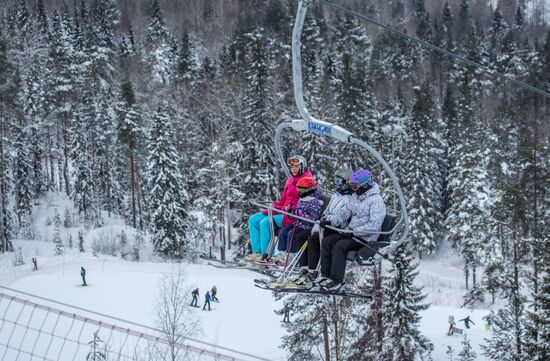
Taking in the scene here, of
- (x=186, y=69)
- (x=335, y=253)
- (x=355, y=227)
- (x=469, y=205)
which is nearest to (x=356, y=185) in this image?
(x=355, y=227)

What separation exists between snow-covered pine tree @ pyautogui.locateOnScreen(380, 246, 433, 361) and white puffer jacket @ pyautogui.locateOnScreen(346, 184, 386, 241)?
47.0 ft

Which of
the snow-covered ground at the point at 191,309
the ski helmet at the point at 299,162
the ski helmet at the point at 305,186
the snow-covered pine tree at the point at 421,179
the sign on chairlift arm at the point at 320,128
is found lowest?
the snow-covered ground at the point at 191,309

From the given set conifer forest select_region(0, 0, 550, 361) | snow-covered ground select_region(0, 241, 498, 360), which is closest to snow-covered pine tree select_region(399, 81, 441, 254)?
conifer forest select_region(0, 0, 550, 361)

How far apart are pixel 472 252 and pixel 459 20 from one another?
2749 inches

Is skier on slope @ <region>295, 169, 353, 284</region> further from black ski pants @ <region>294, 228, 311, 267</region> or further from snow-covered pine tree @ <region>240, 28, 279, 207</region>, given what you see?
snow-covered pine tree @ <region>240, 28, 279, 207</region>

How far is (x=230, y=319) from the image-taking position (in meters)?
27.5

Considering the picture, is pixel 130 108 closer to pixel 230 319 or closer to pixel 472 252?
pixel 230 319

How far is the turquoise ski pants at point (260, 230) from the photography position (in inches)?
365

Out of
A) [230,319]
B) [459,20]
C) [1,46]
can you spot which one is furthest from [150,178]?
[459,20]

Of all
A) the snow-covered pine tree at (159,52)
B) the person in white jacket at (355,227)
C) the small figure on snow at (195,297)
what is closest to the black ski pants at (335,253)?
the person in white jacket at (355,227)

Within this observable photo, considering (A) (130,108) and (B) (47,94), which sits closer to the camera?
(A) (130,108)

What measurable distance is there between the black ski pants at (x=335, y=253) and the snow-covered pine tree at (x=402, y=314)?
1424cm

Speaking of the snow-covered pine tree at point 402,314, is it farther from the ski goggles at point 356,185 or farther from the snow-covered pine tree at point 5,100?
the snow-covered pine tree at point 5,100

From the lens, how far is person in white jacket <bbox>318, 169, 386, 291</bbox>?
7.98m
